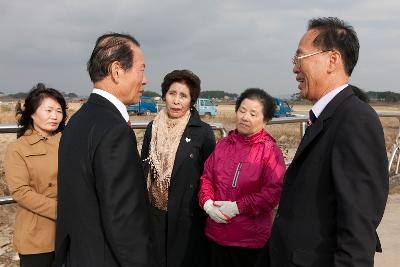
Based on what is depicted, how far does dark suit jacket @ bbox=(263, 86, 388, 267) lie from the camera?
5.04 feet

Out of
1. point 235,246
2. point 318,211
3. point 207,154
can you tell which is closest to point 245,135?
point 207,154

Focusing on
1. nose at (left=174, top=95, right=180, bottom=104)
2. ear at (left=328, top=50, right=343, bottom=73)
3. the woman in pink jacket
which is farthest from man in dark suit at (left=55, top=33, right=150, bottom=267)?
nose at (left=174, top=95, right=180, bottom=104)

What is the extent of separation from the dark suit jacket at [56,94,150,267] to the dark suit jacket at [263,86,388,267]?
2.11ft

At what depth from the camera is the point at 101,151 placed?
1.67 m

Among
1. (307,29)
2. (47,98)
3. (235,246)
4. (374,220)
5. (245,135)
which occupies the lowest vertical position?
(235,246)

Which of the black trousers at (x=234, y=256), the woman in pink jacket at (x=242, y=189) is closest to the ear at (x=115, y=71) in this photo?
the woman in pink jacket at (x=242, y=189)

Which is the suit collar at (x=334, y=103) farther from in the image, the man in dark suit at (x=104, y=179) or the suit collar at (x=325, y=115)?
the man in dark suit at (x=104, y=179)

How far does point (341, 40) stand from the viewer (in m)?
1.76

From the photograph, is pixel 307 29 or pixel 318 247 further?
pixel 307 29

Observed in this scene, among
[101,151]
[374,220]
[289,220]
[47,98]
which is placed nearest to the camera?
[374,220]

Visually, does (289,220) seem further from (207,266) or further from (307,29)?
(207,266)

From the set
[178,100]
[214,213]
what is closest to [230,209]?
[214,213]

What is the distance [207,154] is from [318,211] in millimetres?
1486

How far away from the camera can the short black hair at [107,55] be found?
6.00ft
